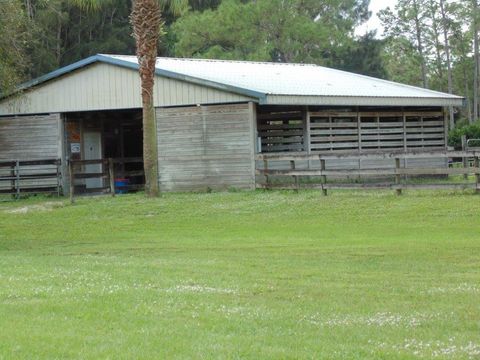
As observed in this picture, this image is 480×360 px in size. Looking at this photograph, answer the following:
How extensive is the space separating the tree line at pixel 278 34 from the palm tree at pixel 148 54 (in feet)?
36.3

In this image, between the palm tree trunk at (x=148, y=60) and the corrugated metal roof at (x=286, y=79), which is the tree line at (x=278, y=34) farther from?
the palm tree trunk at (x=148, y=60)

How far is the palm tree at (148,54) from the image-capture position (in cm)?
2456

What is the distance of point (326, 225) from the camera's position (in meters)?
19.0

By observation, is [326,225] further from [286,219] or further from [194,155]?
[194,155]

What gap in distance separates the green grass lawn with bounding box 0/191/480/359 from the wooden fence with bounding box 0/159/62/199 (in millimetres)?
7600

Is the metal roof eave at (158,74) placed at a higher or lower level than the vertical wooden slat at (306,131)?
higher

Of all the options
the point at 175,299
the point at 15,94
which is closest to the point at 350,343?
the point at 175,299

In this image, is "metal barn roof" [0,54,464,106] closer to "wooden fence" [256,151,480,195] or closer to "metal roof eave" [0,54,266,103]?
"metal roof eave" [0,54,266,103]

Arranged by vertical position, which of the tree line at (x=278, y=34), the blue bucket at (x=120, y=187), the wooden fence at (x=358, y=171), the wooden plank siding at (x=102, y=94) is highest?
the tree line at (x=278, y=34)

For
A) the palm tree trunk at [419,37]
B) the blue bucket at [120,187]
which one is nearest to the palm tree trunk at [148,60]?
the blue bucket at [120,187]

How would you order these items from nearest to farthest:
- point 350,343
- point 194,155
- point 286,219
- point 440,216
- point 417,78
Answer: point 350,343 → point 440,216 → point 286,219 → point 194,155 → point 417,78

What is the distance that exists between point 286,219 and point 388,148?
11.2 metres

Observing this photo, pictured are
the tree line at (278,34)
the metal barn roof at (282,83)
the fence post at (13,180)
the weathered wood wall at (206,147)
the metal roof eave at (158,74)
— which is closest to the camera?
the metal roof eave at (158,74)

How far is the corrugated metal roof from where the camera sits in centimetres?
2794
